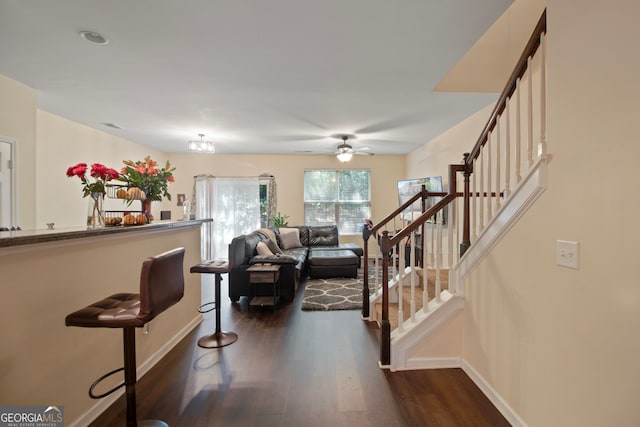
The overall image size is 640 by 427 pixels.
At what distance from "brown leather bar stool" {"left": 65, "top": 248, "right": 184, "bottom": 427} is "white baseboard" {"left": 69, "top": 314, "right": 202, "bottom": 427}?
345 mm

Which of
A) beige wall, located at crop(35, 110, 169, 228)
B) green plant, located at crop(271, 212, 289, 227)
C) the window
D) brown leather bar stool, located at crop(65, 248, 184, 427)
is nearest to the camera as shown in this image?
brown leather bar stool, located at crop(65, 248, 184, 427)

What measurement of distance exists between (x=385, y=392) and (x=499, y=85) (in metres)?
3.51

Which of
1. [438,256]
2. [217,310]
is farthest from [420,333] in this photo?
[217,310]

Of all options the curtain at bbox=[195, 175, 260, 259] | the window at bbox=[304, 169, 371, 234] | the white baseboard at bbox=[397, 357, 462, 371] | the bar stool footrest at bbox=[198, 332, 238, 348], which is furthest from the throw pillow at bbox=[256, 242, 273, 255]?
the window at bbox=[304, 169, 371, 234]

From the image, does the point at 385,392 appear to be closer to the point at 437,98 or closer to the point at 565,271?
the point at 565,271

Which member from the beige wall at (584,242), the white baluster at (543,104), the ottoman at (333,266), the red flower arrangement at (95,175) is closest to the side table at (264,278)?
the ottoman at (333,266)

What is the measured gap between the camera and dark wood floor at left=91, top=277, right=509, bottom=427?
1.75 meters

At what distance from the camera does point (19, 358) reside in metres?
1.34

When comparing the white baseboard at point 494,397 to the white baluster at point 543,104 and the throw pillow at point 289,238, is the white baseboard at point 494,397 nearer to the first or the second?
the white baluster at point 543,104

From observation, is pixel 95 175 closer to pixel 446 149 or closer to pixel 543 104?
pixel 543 104

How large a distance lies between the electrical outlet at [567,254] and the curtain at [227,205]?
6.04 metres

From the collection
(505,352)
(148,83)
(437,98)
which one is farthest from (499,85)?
(148,83)

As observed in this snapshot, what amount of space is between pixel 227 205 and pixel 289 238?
1.95 m

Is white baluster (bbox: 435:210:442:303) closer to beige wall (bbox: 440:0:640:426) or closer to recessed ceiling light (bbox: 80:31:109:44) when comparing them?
beige wall (bbox: 440:0:640:426)
